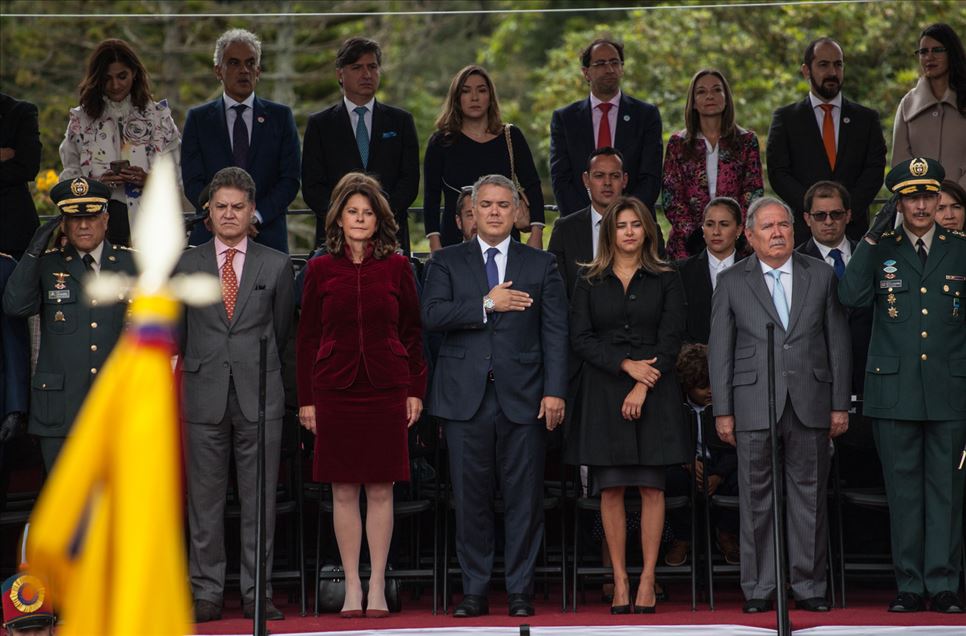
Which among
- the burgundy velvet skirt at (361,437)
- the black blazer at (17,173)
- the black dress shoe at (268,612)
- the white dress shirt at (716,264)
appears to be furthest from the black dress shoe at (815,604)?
the black blazer at (17,173)

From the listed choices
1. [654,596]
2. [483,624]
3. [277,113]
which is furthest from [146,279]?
[277,113]

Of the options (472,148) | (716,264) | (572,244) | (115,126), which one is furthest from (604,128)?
(115,126)

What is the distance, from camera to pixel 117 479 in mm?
1999

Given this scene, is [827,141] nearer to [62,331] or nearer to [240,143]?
[240,143]

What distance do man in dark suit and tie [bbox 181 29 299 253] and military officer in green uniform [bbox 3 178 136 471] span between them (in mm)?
1045

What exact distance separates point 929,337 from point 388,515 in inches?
102

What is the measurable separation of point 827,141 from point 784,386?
6.88ft

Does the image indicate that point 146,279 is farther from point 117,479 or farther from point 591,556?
point 591,556

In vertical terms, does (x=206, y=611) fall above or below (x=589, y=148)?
below

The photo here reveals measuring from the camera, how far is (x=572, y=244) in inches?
308

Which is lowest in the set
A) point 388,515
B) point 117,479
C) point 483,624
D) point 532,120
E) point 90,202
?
point 483,624

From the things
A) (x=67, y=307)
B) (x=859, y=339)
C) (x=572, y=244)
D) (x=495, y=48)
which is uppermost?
(x=495, y=48)

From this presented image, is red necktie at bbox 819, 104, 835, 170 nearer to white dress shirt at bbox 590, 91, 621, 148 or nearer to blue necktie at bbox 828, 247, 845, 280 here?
blue necktie at bbox 828, 247, 845, 280

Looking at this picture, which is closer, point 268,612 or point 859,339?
point 268,612
